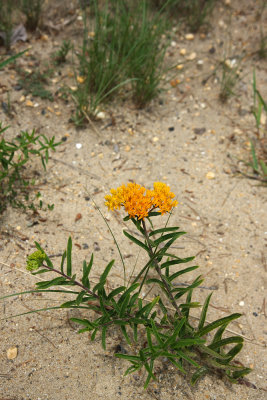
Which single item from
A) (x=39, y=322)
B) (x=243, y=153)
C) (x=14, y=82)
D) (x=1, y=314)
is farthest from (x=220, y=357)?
(x=14, y=82)

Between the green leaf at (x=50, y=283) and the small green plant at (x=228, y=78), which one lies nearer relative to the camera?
the green leaf at (x=50, y=283)

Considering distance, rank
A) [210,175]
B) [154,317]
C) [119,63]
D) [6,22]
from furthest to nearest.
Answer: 1. [6,22]
2. [119,63]
3. [210,175]
4. [154,317]

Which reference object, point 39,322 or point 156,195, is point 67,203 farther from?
point 156,195

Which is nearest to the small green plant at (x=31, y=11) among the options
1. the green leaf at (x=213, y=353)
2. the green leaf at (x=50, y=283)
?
the green leaf at (x=50, y=283)

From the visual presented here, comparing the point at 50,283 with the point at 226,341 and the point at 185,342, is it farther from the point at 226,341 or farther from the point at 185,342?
the point at 226,341

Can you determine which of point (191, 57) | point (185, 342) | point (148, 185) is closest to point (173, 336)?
point (185, 342)

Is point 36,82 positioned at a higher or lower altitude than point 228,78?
lower

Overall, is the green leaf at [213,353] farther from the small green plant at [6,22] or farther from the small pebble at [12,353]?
the small green plant at [6,22]
